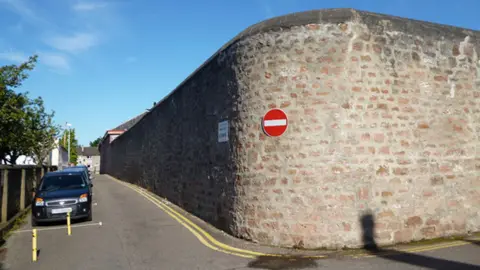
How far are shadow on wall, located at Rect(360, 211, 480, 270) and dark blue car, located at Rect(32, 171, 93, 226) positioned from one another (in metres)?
7.98

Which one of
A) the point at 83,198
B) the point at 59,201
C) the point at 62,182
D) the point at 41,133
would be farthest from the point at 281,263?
the point at 41,133

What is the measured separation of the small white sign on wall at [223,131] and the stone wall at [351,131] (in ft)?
1.03

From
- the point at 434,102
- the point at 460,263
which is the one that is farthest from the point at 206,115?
the point at 460,263

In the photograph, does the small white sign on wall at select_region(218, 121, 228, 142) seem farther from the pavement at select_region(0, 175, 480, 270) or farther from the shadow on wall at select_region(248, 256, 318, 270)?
the shadow on wall at select_region(248, 256, 318, 270)

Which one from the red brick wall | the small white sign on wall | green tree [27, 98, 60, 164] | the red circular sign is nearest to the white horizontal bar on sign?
the red circular sign

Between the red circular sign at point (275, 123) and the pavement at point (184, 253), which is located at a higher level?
the red circular sign at point (275, 123)

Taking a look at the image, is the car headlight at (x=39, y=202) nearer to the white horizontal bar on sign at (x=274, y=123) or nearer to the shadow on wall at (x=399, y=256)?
the white horizontal bar on sign at (x=274, y=123)

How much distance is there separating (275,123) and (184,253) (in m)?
3.27

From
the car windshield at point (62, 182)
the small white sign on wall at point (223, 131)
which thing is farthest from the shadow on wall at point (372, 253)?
the car windshield at point (62, 182)

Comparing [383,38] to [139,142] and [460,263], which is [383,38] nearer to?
[460,263]

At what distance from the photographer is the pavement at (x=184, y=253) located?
22.0ft

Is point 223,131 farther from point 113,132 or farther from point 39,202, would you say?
point 113,132

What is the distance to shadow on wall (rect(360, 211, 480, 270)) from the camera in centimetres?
633

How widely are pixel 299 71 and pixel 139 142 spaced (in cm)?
1926
